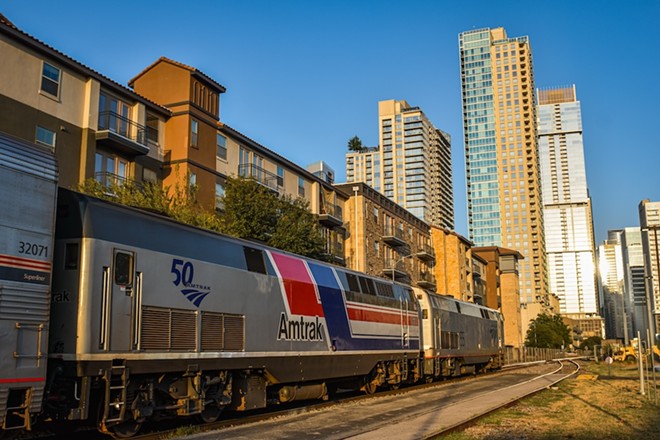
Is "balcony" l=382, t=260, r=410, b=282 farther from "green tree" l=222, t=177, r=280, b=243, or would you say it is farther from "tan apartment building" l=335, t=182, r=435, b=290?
"green tree" l=222, t=177, r=280, b=243

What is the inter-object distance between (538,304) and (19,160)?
159898 millimetres

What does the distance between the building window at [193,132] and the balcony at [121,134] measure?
3.01 meters

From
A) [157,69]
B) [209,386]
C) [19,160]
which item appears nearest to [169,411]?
[209,386]

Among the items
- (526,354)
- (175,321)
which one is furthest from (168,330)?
(526,354)

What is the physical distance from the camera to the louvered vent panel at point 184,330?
1339cm

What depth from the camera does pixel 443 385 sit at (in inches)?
1137

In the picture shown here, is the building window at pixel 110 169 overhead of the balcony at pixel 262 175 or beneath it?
beneath

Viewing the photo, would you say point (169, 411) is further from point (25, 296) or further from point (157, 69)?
point (157, 69)

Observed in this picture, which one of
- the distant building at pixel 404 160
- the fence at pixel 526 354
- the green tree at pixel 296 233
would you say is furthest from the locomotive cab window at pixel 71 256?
the distant building at pixel 404 160

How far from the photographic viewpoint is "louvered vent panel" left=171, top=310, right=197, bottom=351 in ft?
43.9

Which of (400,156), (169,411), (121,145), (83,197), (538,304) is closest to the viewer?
(83,197)

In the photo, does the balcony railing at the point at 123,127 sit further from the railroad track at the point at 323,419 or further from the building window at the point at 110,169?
the railroad track at the point at 323,419

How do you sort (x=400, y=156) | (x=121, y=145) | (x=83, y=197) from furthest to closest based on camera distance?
(x=400, y=156), (x=121, y=145), (x=83, y=197)

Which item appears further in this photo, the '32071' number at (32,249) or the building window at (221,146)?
the building window at (221,146)
